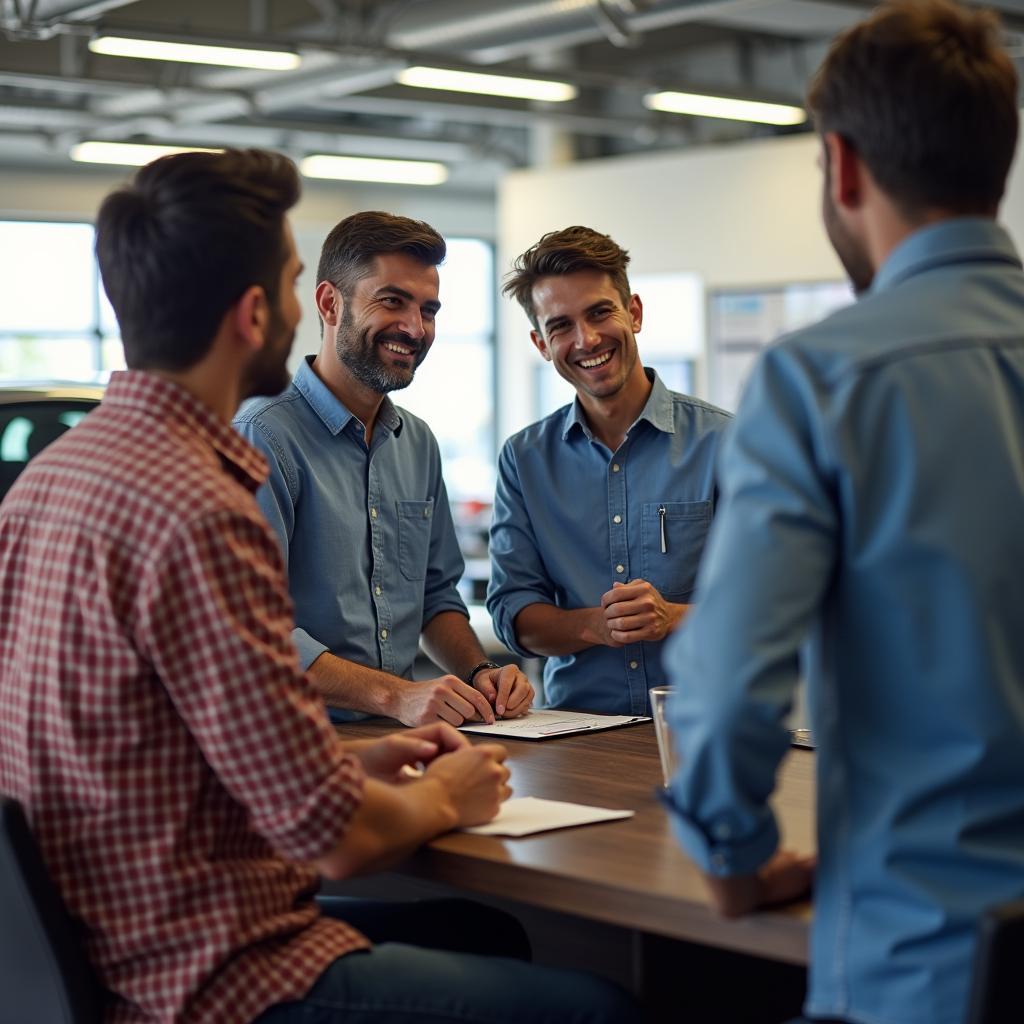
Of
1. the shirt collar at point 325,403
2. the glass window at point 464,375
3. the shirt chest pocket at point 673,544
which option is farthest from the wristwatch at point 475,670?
the glass window at point 464,375

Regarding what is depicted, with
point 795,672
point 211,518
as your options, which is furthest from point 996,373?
point 211,518

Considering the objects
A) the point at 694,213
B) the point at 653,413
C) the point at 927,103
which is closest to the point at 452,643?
the point at 653,413

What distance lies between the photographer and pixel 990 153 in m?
1.40

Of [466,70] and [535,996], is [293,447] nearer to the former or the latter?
[535,996]

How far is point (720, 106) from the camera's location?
28.5 feet

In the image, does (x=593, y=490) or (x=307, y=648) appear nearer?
(x=307, y=648)

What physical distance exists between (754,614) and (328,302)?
1.95 meters

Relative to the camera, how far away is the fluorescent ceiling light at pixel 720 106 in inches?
333

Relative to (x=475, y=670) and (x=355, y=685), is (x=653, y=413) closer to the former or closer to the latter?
(x=475, y=670)

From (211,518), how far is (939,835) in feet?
2.53

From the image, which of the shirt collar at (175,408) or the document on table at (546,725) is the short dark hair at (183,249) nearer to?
the shirt collar at (175,408)

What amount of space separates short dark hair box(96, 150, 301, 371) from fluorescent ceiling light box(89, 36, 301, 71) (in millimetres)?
5405

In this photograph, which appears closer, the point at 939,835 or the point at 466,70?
the point at 939,835

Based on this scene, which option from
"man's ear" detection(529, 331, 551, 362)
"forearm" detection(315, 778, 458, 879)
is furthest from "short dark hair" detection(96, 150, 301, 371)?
"man's ear" detection(529, 331, 551, 362)
